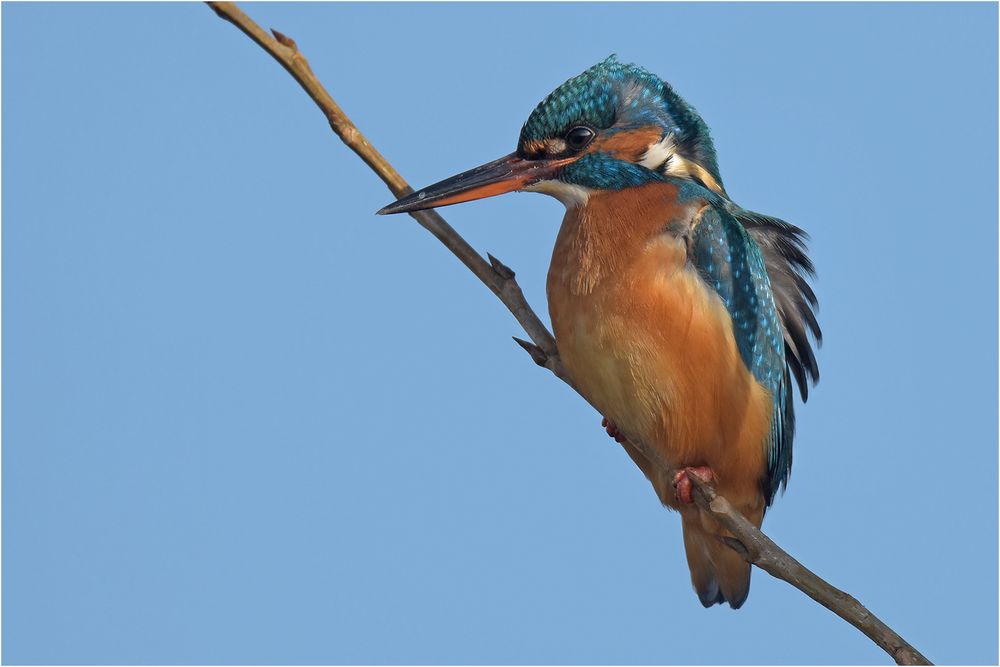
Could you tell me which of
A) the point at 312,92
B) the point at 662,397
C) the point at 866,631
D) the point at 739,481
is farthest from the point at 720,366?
the point at 312,92

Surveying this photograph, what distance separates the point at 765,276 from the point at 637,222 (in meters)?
0.56

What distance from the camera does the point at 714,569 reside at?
4902 millimetres

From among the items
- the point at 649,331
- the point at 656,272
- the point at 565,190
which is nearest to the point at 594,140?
the point at 565,190

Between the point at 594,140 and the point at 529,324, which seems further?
the point at 594,140

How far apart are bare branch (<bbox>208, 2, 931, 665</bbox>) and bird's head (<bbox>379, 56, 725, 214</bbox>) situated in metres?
0.42

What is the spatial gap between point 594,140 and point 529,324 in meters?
0.81

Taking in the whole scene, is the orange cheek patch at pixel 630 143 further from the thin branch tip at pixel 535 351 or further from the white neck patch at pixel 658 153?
the thin branch tip at pixel 535 351

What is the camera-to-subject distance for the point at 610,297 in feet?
13.6

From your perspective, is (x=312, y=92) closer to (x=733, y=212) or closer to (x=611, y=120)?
(x=611, y=120)

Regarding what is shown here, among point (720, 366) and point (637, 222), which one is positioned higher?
point (637, 222)

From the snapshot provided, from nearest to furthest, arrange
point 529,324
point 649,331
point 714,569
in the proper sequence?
point 529,324 < point 649,331 < point 714,569

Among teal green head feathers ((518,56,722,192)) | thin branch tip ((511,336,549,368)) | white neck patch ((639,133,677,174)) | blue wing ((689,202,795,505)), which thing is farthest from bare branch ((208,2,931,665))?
white neck patch ((639,133,677,174))

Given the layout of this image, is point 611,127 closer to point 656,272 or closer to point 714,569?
point 656,272

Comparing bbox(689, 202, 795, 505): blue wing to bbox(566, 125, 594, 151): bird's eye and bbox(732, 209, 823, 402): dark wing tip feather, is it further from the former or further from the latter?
bbox(566, 125, 594, 151): bird's eye
